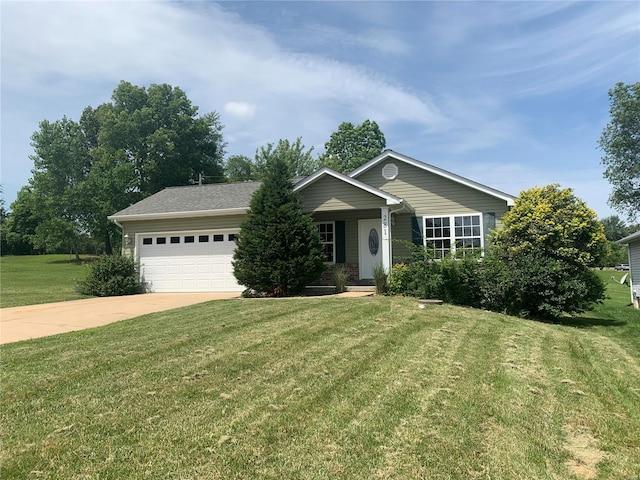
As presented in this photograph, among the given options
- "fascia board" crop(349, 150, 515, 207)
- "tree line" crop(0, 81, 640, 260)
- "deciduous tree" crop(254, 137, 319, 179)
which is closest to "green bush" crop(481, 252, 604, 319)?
"fascia board" crop(349, 150, 515, 207)

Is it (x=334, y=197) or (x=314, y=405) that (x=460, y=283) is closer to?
(x=334, y=197)

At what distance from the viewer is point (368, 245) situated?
14.4 m

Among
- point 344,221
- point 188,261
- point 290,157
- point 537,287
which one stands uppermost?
point 290,157

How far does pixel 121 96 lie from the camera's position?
37.2 metres

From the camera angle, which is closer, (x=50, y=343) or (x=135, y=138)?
(x=50, y=343)

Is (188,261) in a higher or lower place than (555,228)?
lower

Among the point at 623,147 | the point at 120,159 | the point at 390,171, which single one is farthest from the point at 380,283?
the point at 623,147

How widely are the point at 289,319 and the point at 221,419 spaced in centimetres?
409

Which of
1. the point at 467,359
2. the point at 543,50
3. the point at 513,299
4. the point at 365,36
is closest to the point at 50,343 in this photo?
the point at 467,359

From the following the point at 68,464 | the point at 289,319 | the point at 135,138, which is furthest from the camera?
the point at 135,138

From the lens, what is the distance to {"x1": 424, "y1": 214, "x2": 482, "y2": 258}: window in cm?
1350

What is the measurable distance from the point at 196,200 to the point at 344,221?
6124mm

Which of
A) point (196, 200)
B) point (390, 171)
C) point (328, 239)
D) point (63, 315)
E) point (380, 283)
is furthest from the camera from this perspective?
point (196, 200)

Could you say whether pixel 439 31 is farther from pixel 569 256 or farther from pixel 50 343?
pixel 50 343
